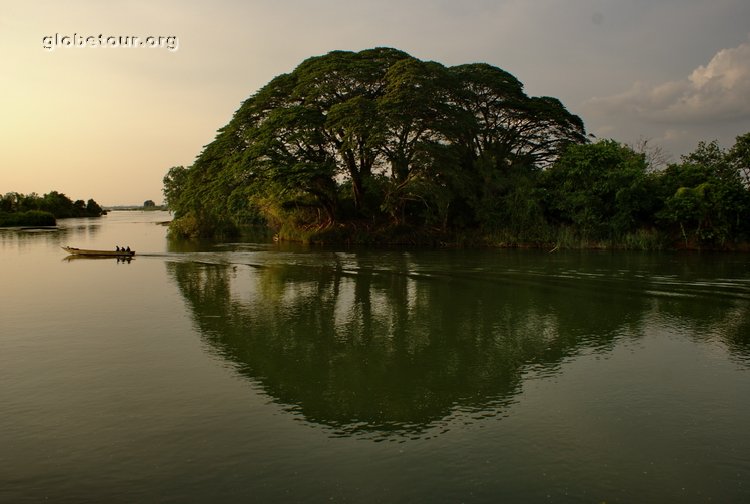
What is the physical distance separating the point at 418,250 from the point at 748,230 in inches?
668

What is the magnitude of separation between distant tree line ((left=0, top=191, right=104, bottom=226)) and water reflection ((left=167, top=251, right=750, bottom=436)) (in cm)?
5444

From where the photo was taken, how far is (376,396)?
7734 millimetres

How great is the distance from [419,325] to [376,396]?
4616 millimetres

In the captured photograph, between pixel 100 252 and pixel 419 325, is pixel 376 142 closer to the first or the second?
pixel 100 252

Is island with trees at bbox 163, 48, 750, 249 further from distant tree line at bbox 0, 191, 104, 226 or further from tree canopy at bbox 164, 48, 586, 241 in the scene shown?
distant tree line at bbox 0, 191, 104, 226

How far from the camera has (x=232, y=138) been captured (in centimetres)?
3522

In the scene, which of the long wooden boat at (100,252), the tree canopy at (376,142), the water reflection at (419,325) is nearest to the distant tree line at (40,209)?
the tree canopy at (376,142)

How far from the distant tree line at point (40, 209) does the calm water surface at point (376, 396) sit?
5799cm

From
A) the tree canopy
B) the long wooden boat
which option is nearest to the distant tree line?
the tree canopy

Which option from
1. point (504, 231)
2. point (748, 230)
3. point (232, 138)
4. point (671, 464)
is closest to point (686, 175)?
point (748, 230)

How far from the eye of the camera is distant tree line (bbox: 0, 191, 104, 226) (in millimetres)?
66062

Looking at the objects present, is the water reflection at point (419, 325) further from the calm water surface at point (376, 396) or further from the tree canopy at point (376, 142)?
the tree canopy at point (376, 142)

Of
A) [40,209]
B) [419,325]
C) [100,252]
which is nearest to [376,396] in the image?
[419,325]

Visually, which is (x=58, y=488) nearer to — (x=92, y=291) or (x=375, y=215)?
(x=92, y=291)
